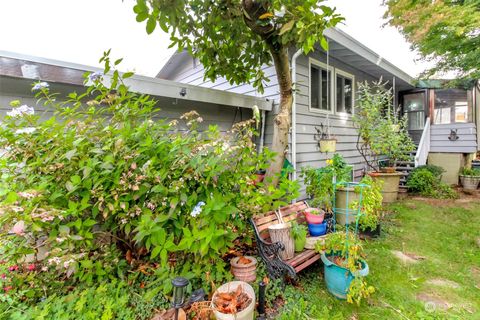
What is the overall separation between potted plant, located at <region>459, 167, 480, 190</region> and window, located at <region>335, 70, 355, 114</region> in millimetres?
3776

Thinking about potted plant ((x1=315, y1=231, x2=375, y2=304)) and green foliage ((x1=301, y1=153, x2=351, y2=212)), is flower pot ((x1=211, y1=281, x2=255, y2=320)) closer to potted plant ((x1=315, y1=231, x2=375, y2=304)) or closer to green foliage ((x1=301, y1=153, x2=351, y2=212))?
potted plant ((x1=315, y1=231, x2=375, y2=304))

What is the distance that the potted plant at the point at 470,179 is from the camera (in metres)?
6.37

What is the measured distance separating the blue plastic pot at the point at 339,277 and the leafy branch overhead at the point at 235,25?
2.17 meters

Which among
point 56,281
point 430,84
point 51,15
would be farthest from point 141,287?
point 51,15

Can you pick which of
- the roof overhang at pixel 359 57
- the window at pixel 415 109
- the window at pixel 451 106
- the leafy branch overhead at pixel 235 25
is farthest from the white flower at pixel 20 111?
the window at pixel 451 106

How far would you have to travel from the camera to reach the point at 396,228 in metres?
3.97

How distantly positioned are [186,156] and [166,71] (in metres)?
7.13

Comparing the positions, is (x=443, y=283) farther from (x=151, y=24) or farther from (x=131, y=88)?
(x=131, y=88)

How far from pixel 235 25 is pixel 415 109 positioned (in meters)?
8.66

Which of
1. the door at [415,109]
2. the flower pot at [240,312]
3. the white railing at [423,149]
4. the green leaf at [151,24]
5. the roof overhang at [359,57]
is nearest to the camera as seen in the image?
the flower pot at [240,312]

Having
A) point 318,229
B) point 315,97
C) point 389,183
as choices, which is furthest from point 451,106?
point 318,229

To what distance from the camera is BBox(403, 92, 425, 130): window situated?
8555 millimetres

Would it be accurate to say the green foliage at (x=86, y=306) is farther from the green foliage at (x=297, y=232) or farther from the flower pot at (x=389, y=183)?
the flower pot at (x=389, y=183)

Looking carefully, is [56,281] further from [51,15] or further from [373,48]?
[51,15]
